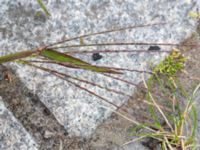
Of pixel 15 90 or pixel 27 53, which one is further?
pixel 15 90

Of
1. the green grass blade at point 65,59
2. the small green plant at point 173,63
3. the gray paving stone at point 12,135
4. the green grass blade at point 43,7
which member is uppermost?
the green grass blade at point 43,7

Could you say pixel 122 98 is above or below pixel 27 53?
below

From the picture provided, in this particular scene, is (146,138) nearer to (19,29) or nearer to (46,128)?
(46,128)

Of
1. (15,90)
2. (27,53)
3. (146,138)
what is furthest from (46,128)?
(27,53)

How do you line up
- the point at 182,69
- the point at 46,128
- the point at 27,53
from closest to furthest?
1. the point at 27,53
2. the point at 46,128
3. the point at 182,69

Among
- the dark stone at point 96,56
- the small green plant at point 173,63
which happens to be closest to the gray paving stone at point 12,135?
the dark stone at point 96,56

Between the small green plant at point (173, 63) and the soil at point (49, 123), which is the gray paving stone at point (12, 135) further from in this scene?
the small green plant at point (173, 63)
